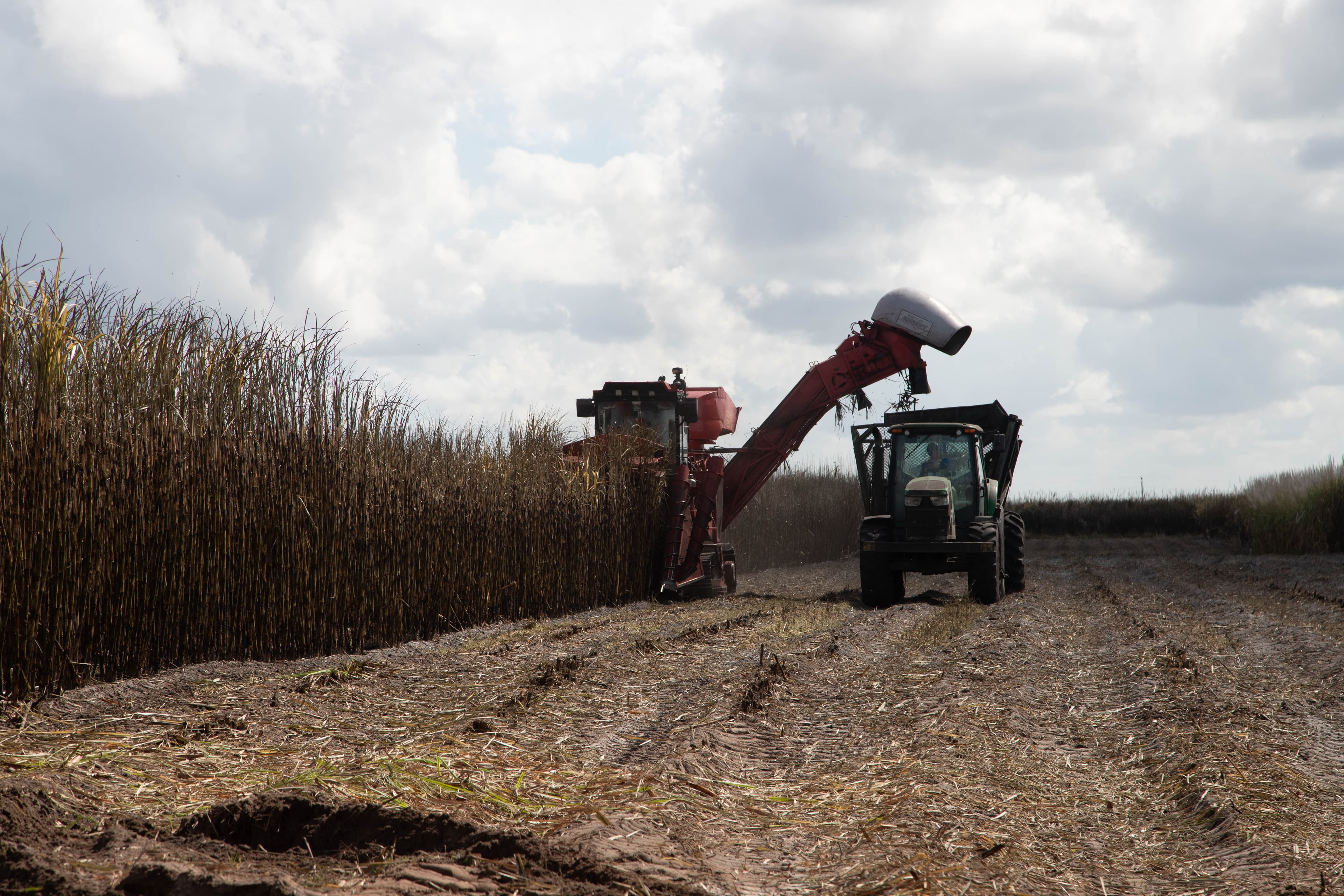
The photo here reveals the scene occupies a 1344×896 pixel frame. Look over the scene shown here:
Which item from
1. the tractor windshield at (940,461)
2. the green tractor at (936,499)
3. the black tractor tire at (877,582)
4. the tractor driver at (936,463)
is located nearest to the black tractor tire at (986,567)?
the green tractor at (936,499)

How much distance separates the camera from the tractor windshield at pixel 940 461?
13.4 metres

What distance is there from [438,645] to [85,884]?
6.36m

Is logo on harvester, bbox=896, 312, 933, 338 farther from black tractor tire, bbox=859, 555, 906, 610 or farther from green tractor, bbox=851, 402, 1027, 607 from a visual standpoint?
black tractor tire, bbox=859, 555, 906, 610

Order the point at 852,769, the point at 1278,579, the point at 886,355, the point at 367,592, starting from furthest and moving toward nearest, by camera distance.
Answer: the point at 1278,579, the point at 886,355, the point at 367,592, the point at 852,769

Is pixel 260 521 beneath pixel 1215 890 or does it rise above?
above

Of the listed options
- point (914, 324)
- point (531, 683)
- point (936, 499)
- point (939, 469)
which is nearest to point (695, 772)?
point (531, 683)

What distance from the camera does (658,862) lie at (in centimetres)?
339

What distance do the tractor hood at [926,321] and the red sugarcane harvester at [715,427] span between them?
1.3 inches

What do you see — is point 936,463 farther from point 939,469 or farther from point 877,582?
point 877,582

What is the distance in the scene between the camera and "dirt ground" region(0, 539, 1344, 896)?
3.40m

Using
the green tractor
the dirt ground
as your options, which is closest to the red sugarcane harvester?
the green tractor

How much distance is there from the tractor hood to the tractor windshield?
3.86 feet

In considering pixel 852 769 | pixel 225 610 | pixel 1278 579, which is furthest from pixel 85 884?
pixel 1278 579

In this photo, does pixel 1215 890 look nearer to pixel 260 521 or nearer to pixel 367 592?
pixel 260 521
